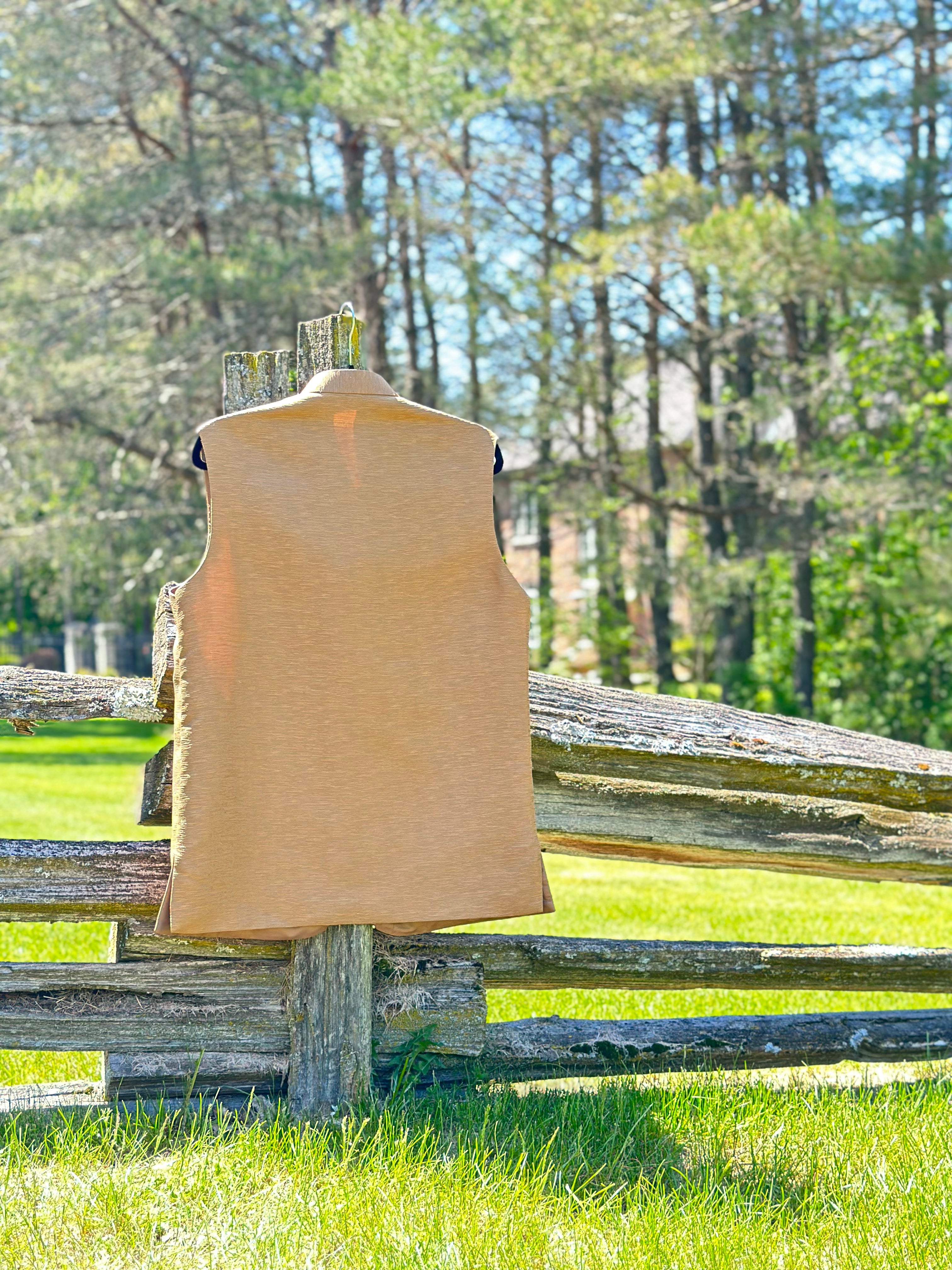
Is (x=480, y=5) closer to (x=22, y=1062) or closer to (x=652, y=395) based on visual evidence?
(x=652, y=395)

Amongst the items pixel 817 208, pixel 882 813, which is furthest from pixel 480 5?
pixel 882 813

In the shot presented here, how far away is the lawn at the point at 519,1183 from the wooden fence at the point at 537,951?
16 cm

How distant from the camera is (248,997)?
3152 mm

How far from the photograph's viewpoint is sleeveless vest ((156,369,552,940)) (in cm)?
280

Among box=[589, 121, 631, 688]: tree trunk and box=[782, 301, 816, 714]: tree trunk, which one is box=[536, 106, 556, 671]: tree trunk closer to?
box=[589, 121, 631, 688]: tree trunk

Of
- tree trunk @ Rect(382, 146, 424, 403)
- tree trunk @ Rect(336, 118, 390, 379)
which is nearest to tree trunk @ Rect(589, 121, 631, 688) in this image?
tree trunk @ Rect(382, 146, 424, 403)

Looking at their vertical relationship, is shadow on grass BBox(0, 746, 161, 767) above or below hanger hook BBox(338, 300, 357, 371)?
below

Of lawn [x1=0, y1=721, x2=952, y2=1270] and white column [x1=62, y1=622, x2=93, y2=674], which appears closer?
lawn [x1=0, y1=721, x2=952, y2=1270]

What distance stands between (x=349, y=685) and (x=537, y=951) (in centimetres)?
107

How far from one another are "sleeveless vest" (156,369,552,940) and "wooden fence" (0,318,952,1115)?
225 mm

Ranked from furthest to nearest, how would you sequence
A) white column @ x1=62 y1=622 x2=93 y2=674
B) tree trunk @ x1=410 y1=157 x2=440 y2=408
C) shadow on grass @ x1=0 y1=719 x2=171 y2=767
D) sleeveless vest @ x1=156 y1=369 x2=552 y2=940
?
1. white column @ x1=62 y1=622 x2=93 y2=674
2. tree trunk @ x1=410 y1=157 x2=440 y2=408
3. shadow on grass @ x1=0 y1=719 x2=171 y2=767
4. sleeveless vest @ x1=156 y1=369 x2=552 y2=940

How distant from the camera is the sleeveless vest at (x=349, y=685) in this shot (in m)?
2.80

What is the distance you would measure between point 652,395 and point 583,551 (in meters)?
6.59

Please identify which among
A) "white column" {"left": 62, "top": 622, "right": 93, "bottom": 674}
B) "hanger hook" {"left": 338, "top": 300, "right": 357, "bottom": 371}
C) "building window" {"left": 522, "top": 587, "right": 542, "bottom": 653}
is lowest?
"white column" {"left": 62, "top": 622, "right": 93, "bottom": 674}
